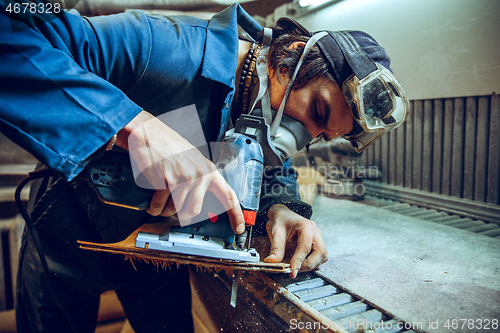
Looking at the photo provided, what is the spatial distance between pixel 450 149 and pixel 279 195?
0.93 metres

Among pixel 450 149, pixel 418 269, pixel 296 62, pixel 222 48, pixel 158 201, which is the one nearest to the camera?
pixel 158 201

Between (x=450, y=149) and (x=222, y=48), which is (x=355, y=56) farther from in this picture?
(x=450, y=149)

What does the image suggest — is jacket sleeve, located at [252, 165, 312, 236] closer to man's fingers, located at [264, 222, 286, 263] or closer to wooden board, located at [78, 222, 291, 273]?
man's fingers, located at [264, 222, 286, 263]

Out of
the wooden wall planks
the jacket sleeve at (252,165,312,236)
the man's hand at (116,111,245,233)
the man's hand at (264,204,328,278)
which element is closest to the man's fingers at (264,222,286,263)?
the man's hand at (264,204,328,278)

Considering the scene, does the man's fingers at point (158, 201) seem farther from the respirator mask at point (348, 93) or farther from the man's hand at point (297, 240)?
the respirator mask at point (348, 93)

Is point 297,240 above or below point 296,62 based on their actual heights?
below

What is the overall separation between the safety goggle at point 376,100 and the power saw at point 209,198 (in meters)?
0.44

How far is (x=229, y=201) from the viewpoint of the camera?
71cm

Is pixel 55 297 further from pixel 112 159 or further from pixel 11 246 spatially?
pixel 11 246

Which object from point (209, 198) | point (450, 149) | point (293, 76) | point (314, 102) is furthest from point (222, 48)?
point (450, 149)

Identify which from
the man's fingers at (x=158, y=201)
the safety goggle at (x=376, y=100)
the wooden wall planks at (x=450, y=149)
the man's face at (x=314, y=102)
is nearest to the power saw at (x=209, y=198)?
the man's fingers at (x=158, y=201)

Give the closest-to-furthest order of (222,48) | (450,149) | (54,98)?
(54,98) → (222,48) → (450,149)

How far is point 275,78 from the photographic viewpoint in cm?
108

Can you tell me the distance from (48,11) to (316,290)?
3.08 ft
